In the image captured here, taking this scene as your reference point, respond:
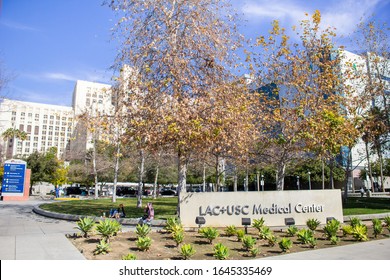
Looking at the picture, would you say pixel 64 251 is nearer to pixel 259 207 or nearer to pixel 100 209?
pixel 259 207

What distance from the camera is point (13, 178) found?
3278 centimetres

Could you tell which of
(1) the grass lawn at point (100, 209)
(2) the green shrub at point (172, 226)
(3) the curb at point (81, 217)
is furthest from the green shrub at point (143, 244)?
(1) the grass lawn at point (100, 209)

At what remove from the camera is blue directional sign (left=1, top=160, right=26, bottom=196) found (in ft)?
106

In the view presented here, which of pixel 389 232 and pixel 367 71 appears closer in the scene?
pixel 389 232

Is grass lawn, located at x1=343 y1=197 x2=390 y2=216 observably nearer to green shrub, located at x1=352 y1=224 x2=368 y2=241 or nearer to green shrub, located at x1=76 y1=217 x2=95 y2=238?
green shrub, located at x1=352 y1=224 x2=368 y2=241

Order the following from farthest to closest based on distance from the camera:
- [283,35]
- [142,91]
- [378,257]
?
[283,35] < [142,91] < [378,257]

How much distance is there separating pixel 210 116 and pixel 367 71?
1928 centimetres

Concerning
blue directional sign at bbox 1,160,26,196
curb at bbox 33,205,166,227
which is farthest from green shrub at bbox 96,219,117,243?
blue directional sign at bbox 1,160,26,196

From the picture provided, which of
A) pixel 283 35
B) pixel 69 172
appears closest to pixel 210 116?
pixel 283 35

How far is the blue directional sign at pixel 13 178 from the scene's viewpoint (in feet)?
106

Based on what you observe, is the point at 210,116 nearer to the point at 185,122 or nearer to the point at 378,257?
the point at 185,122

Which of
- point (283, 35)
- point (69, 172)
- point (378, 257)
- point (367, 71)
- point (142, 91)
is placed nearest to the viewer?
point (378, 257)

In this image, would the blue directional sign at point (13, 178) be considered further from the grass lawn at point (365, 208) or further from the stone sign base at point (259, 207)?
the grass lawn at point (365, 208)

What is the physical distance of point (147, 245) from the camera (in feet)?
31.5
